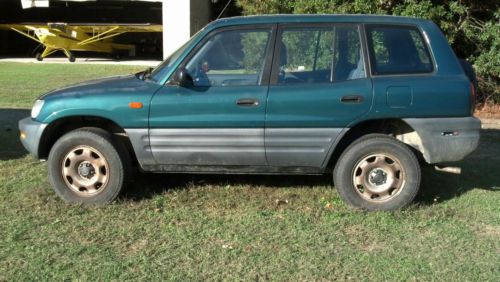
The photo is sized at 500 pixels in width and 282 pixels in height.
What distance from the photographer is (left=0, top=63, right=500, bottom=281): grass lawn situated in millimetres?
3977

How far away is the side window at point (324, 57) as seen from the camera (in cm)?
511

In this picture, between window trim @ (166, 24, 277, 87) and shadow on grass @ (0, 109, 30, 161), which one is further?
shadow on grass @ (0, 109, 30, 161)

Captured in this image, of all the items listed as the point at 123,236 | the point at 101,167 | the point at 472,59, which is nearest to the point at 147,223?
the point at 123,236

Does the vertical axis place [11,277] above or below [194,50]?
below

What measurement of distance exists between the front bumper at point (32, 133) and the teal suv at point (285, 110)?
0.03 feet

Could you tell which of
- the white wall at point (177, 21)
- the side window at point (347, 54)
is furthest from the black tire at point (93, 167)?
the white wall at point (177, 21)

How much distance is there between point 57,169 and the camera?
206 inches

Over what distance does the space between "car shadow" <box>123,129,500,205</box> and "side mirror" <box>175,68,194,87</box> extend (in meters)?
1.21

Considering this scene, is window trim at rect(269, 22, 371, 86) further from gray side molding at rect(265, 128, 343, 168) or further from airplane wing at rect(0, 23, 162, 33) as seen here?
airplane wing at rect(0, 23, 162, 33)

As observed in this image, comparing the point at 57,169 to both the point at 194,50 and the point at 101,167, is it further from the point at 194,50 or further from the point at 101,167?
the point at 194,50

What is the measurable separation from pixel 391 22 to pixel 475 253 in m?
2.19

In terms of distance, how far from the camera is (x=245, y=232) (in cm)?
464

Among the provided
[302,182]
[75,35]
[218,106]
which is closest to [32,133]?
[218,106]

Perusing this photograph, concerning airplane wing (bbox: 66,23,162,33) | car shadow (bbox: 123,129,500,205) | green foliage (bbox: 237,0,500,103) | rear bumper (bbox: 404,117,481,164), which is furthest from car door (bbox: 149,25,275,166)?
airplane wing (bbox: 66,23,162,33)
